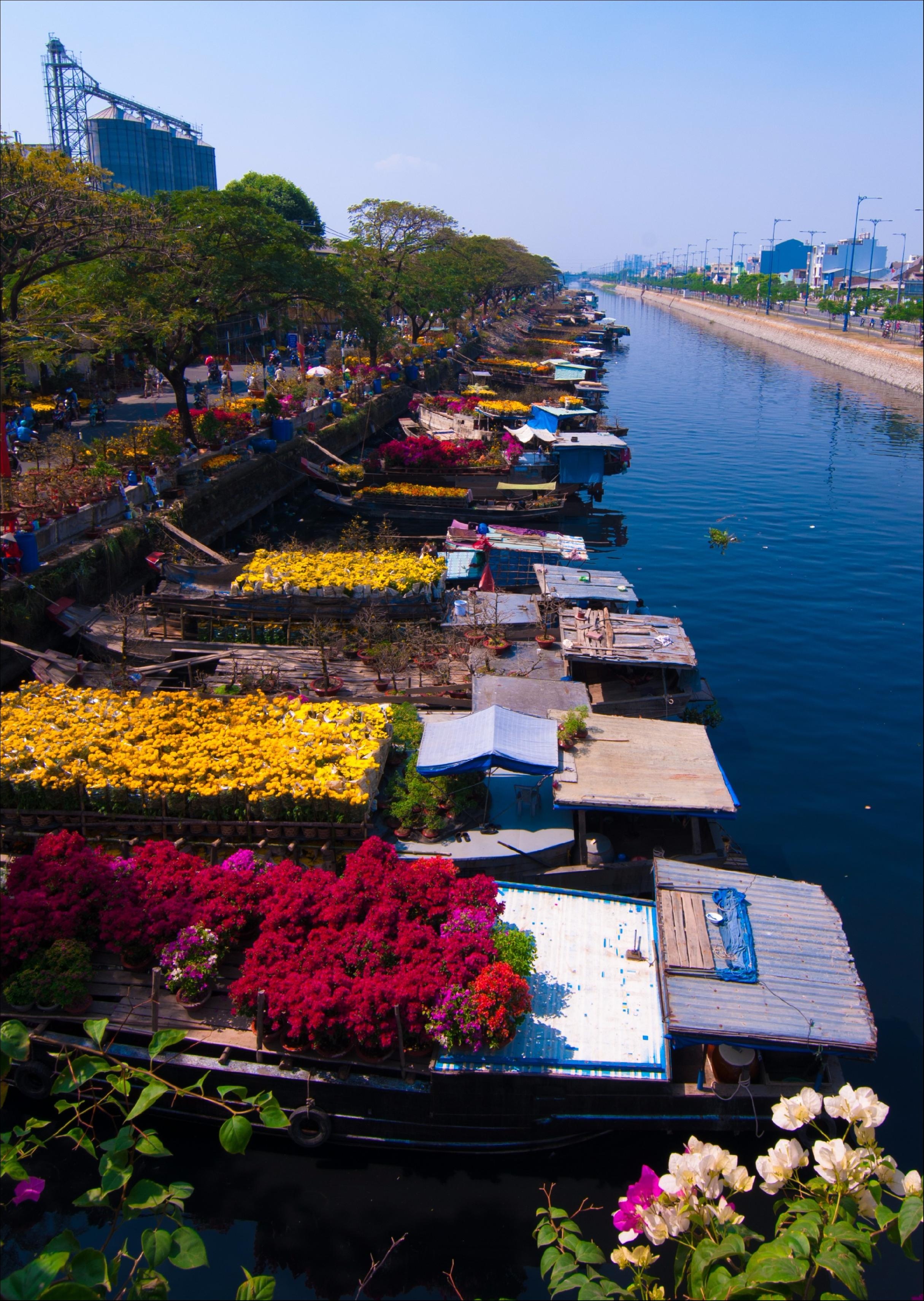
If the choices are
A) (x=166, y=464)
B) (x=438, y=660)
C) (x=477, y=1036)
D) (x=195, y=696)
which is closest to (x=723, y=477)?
(x=166, y=464)

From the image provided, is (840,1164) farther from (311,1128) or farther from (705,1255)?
(311,1128)

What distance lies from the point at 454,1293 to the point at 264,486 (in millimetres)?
31408

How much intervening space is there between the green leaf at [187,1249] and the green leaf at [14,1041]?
2.95ft

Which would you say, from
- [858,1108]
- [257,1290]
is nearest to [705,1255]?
[858,1108]

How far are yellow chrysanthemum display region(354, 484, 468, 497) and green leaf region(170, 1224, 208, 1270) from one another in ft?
107

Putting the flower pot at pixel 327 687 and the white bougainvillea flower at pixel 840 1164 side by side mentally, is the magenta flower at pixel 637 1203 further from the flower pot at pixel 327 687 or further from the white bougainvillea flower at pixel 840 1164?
the flower pot at pixel 327 687

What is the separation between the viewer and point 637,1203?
349cm

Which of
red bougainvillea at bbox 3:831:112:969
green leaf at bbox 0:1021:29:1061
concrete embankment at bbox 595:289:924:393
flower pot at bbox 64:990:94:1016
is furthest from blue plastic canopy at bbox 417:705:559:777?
concrete embankment at bbox 595:289:924:393

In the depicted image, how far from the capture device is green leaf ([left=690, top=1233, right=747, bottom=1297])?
115 inches

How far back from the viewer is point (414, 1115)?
1084cm

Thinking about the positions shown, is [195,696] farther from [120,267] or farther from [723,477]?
[723,477]

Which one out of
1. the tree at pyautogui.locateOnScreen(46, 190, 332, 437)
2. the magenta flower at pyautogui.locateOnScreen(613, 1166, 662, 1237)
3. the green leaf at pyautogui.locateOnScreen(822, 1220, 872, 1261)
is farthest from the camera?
the tree at pyautogui.locateOnScreen(46, 190, 332, 437)

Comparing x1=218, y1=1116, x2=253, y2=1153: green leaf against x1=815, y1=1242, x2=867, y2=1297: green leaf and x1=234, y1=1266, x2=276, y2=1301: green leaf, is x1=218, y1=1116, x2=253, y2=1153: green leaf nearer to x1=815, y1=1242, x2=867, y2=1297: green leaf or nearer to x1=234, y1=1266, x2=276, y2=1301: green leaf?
x1=234, y1=1266, x2=276, y2=1301: green leaf

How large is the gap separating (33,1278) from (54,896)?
401 inches
